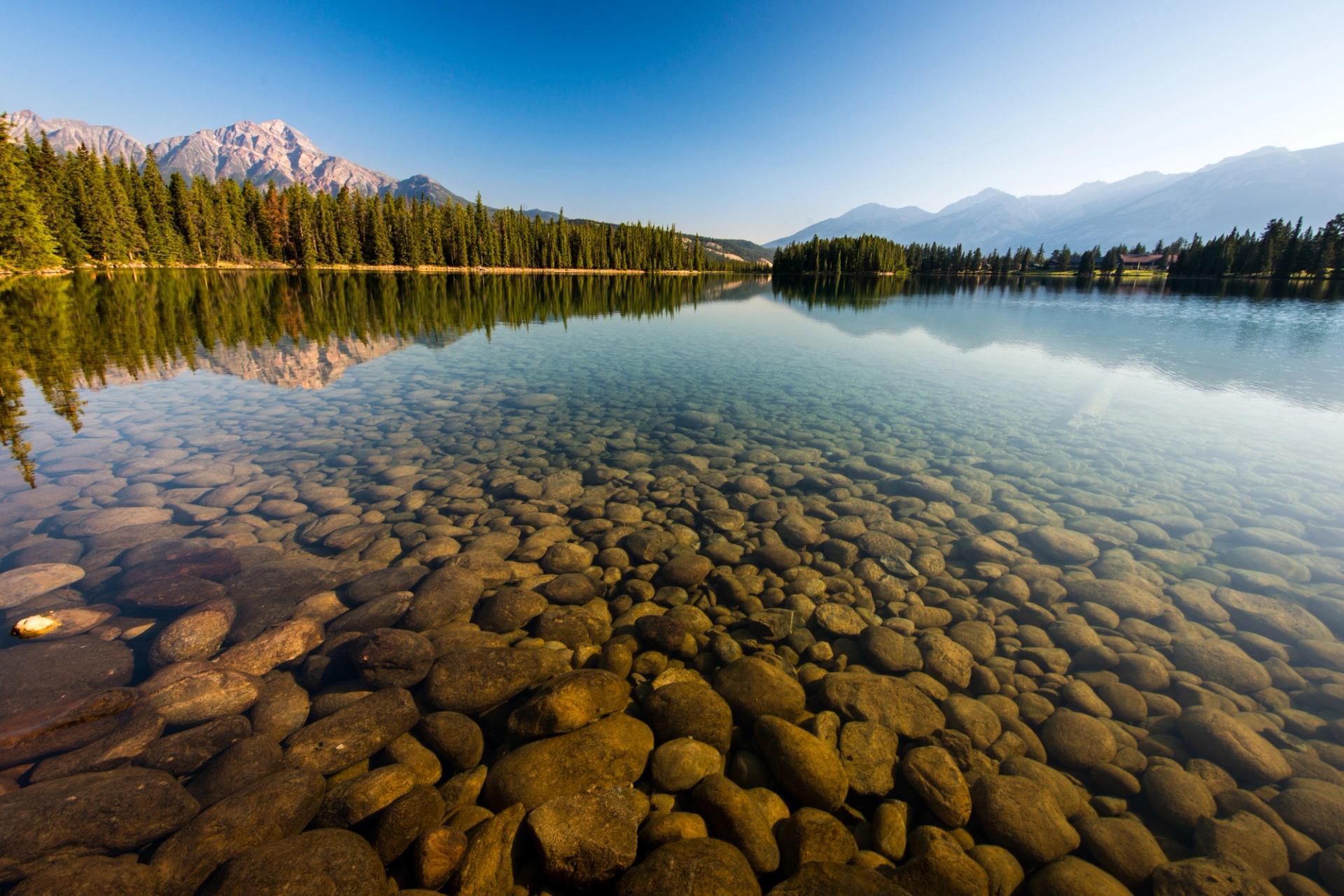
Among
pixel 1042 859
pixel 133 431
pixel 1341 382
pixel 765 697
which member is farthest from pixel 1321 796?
pixel 1341 382

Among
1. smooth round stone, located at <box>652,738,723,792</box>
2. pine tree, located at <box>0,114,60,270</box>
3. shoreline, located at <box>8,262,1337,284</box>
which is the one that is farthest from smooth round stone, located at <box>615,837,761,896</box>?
pine tree, located at <box>0,114,60,270</box>

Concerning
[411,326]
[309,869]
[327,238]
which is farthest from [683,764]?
[327,238]

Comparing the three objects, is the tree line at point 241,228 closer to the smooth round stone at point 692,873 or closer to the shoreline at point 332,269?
the shoreline at point 332,269

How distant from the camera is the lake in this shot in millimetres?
4406

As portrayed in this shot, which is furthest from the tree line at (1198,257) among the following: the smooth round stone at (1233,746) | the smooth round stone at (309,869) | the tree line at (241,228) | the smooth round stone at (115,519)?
the smooth round stone at (115,519)

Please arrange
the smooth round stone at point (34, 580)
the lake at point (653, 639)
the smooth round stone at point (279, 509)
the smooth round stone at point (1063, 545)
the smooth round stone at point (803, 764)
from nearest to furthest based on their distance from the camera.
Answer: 1. the lake at point (653, 639)
2. the smooth round stone at point (803, 764)
3. the smooth round stone at point (34, 580)
4. the smooth round stone at point (1063, 545)
5. the smooth round stone at point (279, 509)

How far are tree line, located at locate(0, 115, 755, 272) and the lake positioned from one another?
69389 mm

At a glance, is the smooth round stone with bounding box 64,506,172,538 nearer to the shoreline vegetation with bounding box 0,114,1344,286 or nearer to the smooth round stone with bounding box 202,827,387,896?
the smooth round stone with bounding box 202,827,387,896

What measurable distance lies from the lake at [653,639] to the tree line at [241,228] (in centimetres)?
6939

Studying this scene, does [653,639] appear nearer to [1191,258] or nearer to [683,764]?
[683,764]

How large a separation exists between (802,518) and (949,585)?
10.0ft

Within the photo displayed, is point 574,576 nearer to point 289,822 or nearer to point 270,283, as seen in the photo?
point 289,822

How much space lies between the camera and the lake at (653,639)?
4.41 meters

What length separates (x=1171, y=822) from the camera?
4.87m
